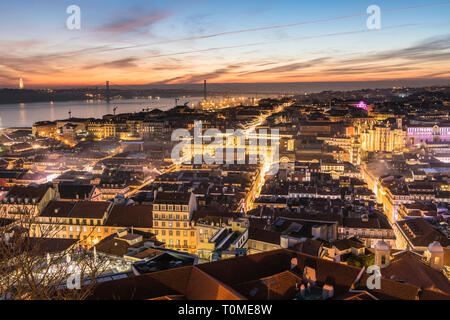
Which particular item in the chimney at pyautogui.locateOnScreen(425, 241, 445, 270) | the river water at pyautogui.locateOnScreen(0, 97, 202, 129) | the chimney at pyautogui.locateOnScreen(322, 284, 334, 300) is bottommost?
the chimney at pyautogui.locateOnScreen(425, 241, 445, 270)

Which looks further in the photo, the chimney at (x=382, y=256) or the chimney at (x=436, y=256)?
the chimney at (x=436, y=256)

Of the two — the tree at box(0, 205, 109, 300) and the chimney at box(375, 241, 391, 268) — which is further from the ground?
the tree at box(0, 205, 109, 300)

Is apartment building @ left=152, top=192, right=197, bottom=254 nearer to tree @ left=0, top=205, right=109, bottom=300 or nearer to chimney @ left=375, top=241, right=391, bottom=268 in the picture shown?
chimney @ left=375, top=241, right=391, bottom=268

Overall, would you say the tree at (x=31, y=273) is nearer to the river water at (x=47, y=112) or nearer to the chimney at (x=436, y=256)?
the chimney at (x=436, y=256)

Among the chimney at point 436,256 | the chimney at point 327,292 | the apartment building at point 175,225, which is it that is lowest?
the apartment building at point 175,225

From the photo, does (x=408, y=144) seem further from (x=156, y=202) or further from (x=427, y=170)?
(x=156, y=202)

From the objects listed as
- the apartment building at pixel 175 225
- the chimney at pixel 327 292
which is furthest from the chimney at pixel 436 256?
the apartment building at pixel 175 225

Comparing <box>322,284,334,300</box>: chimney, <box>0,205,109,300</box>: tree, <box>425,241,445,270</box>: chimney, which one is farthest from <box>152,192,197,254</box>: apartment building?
<box>322,284,334,300</box>: chimney

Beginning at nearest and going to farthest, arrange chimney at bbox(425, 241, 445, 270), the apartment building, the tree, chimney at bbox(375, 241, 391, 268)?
the tree < chimney at bbox(375, 241, 391, 268) < chimney at bbox(425, 241, 445, 270) < the apartment building

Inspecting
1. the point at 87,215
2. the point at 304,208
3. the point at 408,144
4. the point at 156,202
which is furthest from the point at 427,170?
the point at 87,215
